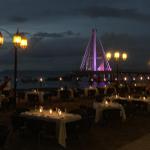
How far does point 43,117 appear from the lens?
752cm

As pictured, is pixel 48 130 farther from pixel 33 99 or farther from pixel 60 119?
pixel 33 99

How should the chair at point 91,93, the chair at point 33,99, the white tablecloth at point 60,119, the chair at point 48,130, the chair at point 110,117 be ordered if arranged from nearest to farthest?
the white tablecloth at point 60,119
the chair at point 48,130
the chair at point 110,117
the chair at point 33,99
the chair at point 91,93

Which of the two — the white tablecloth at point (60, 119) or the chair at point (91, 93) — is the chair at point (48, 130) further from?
the chair at point (91, 93)

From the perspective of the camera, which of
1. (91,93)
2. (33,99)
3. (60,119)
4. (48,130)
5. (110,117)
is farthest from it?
(91,93)

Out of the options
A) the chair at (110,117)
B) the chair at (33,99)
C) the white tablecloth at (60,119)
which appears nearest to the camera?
the white tablecloth at (60,119)

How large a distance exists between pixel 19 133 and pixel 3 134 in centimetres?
221


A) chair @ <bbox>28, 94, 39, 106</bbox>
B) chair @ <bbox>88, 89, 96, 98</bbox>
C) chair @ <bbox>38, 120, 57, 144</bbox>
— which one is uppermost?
chair @ <bbox>88, 89, 96, 98</bbox>

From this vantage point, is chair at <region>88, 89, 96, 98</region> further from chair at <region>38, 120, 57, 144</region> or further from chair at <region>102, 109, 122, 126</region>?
chair at <region>38, 120, 57, 144</region>

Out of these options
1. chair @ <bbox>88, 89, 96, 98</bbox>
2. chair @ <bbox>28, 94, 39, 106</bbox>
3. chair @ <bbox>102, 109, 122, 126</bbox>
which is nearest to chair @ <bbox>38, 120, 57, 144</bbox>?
chair @ <bbox>102, 109, 122, 126</bbox>

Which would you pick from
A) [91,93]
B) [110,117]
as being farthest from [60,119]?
[91,93]

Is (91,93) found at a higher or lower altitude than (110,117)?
higher

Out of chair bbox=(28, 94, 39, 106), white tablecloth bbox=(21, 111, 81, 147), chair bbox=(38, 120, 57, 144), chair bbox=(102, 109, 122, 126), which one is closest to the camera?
white tablecloth bbox=(21, 111, 81, 147)

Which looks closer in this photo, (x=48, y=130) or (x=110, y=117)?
(x=48, y=130)

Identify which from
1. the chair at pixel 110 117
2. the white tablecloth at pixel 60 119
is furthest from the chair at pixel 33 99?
the white tablecloth at pixel 60 119
